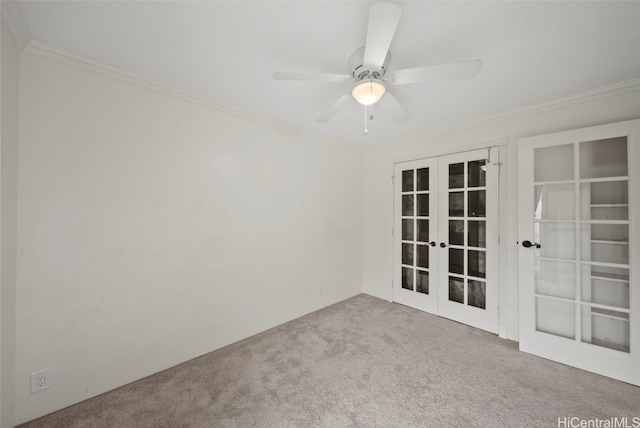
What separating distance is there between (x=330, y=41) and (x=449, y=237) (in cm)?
260

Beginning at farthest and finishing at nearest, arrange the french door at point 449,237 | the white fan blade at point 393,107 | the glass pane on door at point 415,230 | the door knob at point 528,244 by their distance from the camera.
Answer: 1. the glass pane on door at point 415,230
2. the french door at point 449,237
3. the door knob at point 528,244
4. the white fan blade at point 393,107

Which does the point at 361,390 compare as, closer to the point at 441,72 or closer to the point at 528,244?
the point at 528,244

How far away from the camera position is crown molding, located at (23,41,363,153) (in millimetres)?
1527

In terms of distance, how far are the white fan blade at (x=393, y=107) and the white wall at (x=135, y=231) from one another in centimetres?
142

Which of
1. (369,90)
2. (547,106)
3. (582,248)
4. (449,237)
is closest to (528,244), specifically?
(582,248)

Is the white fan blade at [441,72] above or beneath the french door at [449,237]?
above

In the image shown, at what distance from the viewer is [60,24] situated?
4.47 ft

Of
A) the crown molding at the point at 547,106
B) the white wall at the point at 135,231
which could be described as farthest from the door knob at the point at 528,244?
the white wall at the point at 135,231

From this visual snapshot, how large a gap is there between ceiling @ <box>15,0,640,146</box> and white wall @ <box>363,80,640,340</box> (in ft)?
0.66

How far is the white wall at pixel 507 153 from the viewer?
2080 mm

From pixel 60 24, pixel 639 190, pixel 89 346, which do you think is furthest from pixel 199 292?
pixel 639 190

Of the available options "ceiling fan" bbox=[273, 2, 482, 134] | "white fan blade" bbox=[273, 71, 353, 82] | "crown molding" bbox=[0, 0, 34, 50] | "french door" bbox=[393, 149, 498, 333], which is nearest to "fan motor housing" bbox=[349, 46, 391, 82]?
"ceiling fan" bbox=[273, 2, 482, 134]

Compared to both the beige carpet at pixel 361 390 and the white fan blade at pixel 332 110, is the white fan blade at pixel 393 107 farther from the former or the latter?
the beige carpet at pixel 361 390

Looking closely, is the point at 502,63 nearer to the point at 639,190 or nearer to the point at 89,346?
the point at 639,190
